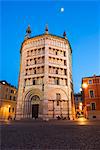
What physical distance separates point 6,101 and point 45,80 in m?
24.0

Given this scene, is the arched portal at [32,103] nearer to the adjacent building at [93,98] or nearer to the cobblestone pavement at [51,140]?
the adjacent building at [93,98]

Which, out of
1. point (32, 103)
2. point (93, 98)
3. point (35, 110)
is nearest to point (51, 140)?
point (35, 110)

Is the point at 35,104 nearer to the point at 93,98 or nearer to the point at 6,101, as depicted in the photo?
the point at 93,98

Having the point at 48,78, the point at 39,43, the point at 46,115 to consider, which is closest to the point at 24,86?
the point at 48,78

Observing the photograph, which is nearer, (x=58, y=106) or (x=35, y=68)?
(x=58, y=106)

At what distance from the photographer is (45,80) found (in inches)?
1367

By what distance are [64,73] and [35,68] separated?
820 centimetres

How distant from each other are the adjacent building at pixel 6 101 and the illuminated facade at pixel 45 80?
1527 cm

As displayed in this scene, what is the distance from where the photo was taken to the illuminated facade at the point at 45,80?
1347 inches

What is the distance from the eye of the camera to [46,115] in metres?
32.2

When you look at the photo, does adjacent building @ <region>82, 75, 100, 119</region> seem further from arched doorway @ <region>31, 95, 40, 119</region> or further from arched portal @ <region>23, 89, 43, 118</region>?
arched doorway @ <region>31, 95, 40, 119</region>

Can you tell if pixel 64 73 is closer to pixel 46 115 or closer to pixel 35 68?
pixel 35 68

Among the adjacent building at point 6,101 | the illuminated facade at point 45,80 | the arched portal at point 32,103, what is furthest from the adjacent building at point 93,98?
the adjacent building at point 6,101

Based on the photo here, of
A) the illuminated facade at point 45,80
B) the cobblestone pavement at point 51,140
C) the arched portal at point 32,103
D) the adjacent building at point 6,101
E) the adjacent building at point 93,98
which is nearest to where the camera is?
the cobblestone pavement at point 51,140
